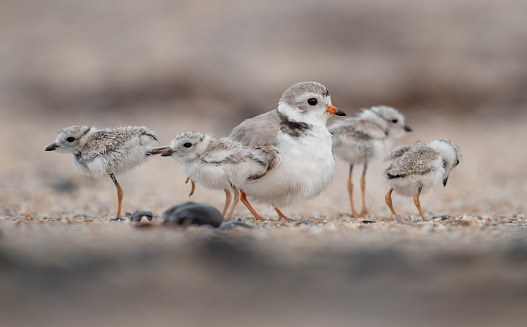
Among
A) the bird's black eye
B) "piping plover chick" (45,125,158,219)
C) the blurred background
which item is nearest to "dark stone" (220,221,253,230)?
the blurred background

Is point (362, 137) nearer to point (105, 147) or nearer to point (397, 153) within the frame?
point (397, 153)

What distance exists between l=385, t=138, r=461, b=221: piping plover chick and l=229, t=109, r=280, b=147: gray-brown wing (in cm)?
82

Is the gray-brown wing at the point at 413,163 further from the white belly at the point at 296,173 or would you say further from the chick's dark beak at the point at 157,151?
the chick's dark beak at the point at 157,151

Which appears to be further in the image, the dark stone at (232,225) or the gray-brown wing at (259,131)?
the gray-brown wing at (259,131)

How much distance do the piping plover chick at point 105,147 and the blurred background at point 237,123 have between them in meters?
0.61

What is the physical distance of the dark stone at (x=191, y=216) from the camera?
360 centimetres

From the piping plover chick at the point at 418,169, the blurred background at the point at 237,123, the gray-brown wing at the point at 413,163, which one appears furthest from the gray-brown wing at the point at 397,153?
the blurred background at the point at 237,123

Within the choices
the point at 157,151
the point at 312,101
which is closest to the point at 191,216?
the point at 157,151

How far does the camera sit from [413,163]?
13.7ft

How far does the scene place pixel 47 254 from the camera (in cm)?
285

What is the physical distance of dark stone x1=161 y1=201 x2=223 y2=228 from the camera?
360cm

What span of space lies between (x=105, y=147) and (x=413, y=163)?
1.97 metres

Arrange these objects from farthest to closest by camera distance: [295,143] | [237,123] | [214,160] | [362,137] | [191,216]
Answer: [237,123], [362,137], [295,143], [214,160], [191,216]

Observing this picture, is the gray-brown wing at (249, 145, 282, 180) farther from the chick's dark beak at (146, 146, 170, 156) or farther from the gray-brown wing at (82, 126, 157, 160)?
the gray-brown wing at (82, 126, 157, 160)
